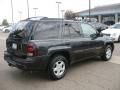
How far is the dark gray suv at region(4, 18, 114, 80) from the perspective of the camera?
4816 mm

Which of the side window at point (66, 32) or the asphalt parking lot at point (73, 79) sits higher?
the side window at point (66, 32)

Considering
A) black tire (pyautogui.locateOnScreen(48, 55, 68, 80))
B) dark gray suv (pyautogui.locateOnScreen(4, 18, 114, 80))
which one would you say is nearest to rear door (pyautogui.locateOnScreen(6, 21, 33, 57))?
dark gray suv (pyautogui.locateOnScreen(4, 18, 114, 80))

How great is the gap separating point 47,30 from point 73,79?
163 cm

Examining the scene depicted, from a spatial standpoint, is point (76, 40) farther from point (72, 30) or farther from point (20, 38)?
point (20, 38)

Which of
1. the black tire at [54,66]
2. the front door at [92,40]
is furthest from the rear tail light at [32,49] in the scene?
the front door at [92,40]

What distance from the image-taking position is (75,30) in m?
5.94

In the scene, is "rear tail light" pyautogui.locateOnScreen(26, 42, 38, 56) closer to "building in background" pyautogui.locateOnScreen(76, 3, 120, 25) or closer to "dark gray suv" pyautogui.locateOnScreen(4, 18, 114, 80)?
"dark gray suv" pyautogui.locateOnScreen(4, 18, 114, 80)

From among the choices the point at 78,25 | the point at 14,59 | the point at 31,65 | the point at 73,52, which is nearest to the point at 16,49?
the point at 14,59

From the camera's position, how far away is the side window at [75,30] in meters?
5.79

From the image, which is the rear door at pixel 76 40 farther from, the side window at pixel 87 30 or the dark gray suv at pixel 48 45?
the side window at pixel 87 30

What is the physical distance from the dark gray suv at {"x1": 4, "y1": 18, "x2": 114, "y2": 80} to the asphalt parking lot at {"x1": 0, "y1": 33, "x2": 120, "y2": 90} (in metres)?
0.41

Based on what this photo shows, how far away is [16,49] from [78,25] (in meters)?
2.23

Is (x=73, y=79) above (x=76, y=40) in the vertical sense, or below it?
below

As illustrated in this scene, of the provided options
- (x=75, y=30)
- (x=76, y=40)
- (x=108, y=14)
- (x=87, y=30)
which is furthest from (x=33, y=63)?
(x=108, y=14)
